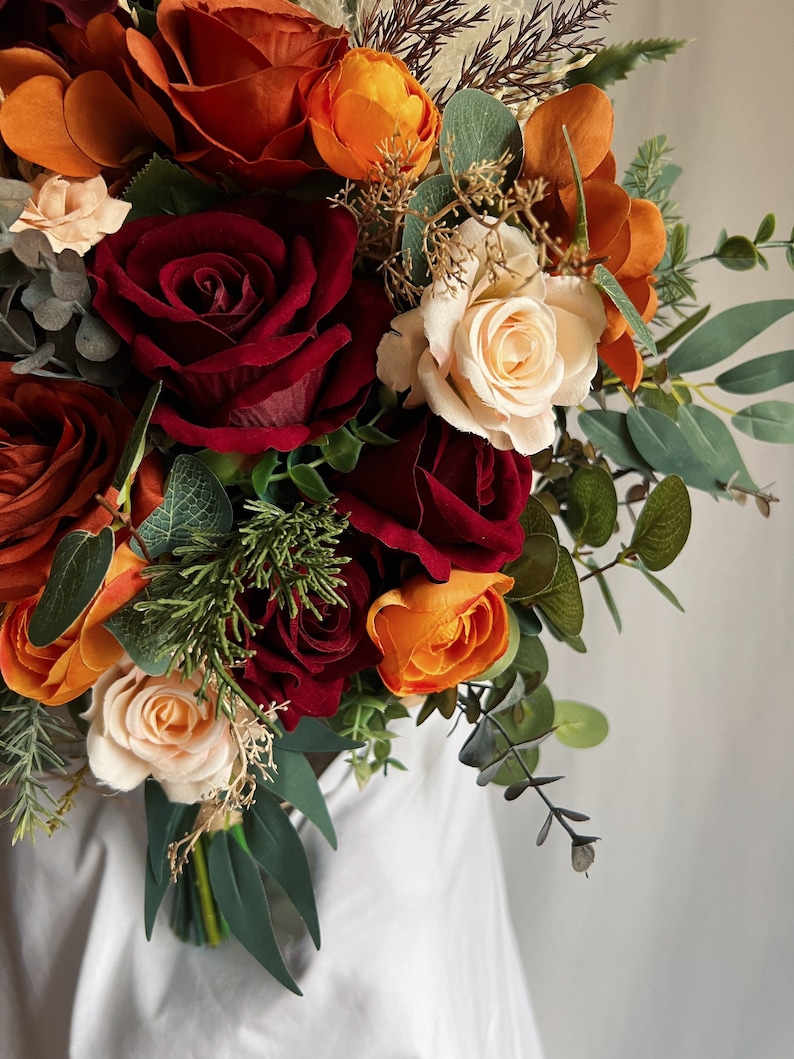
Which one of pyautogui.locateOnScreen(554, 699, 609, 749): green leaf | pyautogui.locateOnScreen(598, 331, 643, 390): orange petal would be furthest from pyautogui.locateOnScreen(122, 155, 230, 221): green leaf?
pyautogui.locateOnScreen(554, 699, 609, 749): green leaf

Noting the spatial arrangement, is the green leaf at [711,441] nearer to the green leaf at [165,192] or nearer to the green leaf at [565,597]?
the green leaf at [565,597]

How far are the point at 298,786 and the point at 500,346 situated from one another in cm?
30

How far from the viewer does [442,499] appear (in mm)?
397

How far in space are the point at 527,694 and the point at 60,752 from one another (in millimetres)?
303

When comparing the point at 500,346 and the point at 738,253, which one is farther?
the point at 738,253

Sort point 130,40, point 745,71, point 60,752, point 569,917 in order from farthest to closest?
Result: point 569,917, point 745,71, point 60,752, point 130,40

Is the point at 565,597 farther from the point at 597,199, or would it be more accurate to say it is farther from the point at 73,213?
the point at 73,213

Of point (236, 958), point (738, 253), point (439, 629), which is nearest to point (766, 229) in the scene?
point (738, 253)

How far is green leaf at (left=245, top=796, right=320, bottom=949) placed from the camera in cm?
55

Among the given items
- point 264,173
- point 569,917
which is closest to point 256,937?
point 264,173

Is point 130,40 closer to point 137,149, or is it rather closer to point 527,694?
point 137,149

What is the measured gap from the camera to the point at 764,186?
0.87 meters

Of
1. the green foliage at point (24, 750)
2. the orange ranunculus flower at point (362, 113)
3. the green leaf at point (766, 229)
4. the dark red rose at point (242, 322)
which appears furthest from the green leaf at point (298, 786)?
the green leaf at point (766, 229)

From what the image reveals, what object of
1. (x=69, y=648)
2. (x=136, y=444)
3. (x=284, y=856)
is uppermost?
(x=136, y=444)
